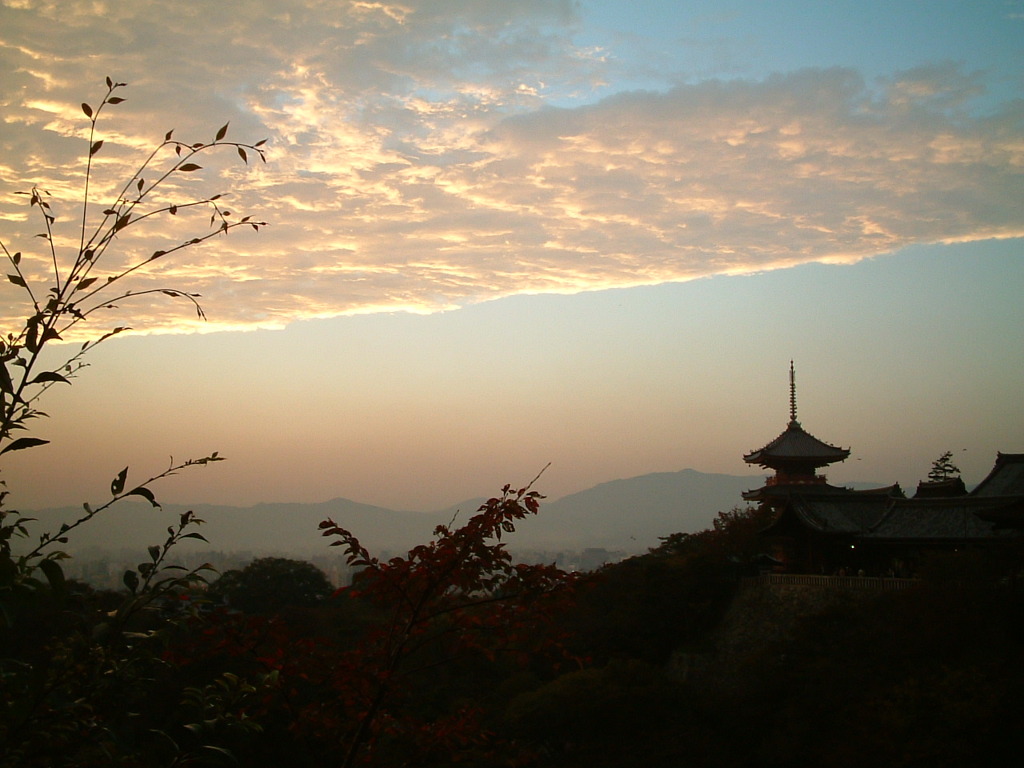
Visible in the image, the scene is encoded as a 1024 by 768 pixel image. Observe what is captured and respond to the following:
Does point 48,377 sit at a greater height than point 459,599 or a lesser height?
greater

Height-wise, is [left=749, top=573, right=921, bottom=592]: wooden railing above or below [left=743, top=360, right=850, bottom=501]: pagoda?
below

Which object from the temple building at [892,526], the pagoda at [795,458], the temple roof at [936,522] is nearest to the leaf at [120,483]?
the temple building at [892,526]

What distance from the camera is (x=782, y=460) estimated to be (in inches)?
1233

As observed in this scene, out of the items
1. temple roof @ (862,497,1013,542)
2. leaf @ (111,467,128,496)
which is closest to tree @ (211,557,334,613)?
temple roof @ (862,497,1013,542)

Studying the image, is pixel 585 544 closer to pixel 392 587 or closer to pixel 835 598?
pixel 835 598

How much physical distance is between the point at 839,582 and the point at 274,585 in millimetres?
24777

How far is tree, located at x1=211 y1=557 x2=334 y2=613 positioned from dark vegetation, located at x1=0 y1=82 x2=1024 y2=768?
117 mm

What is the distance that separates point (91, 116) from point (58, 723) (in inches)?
83.4

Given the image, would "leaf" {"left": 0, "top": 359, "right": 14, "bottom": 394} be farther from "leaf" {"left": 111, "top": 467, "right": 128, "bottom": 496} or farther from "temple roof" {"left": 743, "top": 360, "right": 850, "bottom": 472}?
"temple roof" {"left": 743, "top": 360, "right": 850, "bottom": 472}

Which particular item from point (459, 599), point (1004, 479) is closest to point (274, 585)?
point (1004, 479)

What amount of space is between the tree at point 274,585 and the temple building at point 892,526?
66.9 feet

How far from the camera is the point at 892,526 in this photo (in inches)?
867

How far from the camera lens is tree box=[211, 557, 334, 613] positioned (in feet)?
113

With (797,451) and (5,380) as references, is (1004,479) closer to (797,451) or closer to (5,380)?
(797,451)
